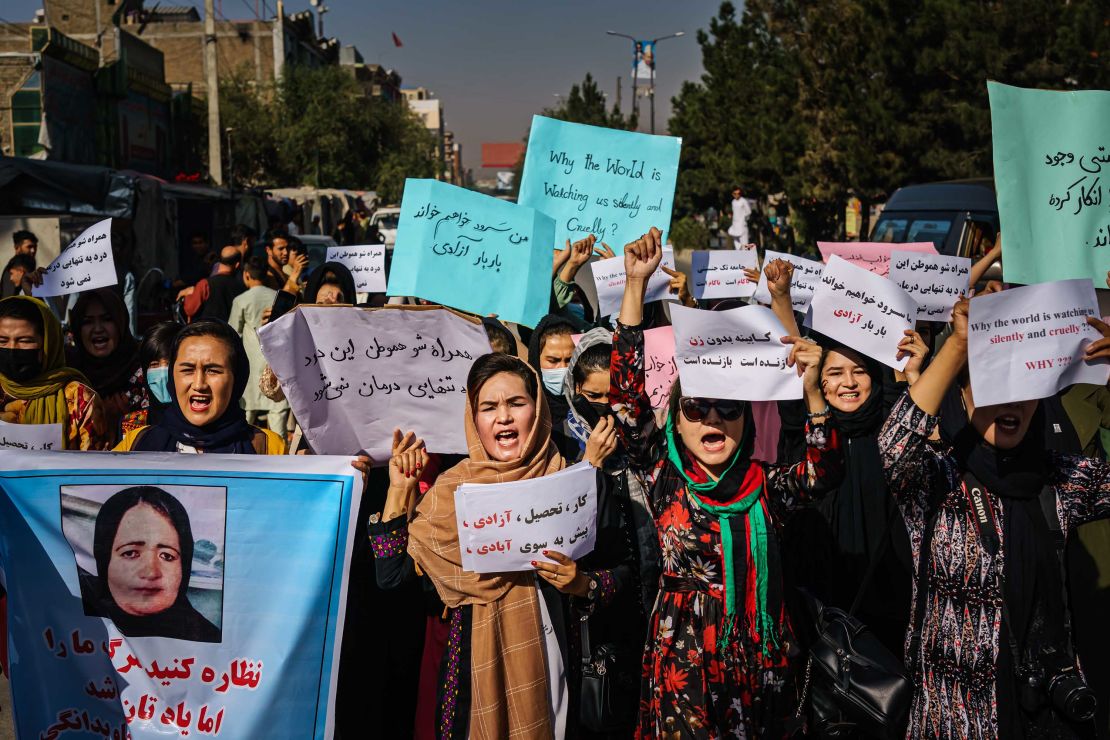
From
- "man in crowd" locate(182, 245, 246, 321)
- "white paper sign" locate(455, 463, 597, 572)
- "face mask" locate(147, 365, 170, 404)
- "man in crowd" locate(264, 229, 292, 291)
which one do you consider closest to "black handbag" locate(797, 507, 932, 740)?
"white paper sign" locate(455, 463, 597, 572)

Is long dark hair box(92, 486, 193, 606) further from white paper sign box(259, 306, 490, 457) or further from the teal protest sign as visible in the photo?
the teal protest sign

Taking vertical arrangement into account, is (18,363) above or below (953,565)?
above

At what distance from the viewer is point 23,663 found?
9.58 ft

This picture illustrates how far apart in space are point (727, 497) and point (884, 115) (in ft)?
55.6

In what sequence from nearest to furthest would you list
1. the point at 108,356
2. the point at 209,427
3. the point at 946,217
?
the point at 209,427 < the point at 108,356 < the point at 946,217

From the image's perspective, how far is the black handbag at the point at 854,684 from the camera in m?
2.95

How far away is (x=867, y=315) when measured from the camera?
11.5 ft

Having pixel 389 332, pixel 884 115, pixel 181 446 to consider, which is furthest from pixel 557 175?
pixel 884 115

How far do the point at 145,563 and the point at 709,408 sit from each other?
1617 millimetres

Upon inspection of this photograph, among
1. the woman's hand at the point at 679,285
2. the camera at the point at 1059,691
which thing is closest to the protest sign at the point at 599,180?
the woman's hand at the point at 679,285

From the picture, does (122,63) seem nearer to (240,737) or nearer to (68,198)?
(68,198)

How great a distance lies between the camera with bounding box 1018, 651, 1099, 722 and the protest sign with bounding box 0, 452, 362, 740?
1.87 meters

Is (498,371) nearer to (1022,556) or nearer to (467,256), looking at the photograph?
(1022,556)

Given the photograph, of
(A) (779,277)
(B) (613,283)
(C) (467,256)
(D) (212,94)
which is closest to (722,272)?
(B) (613,283)
